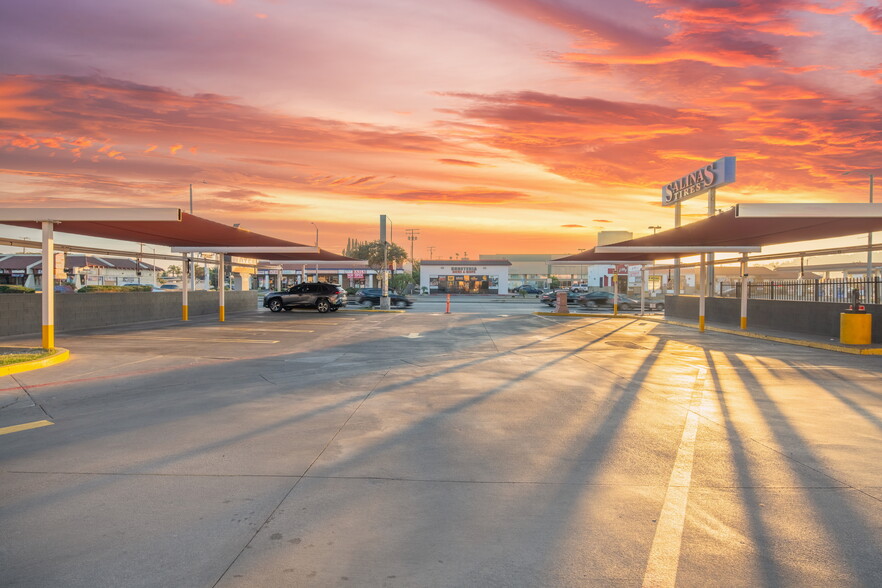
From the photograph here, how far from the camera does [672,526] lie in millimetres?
4648

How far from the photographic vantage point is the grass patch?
1222cm

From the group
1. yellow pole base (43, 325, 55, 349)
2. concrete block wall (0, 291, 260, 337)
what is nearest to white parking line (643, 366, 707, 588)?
yellow pole base (43, 325, 55, 349)

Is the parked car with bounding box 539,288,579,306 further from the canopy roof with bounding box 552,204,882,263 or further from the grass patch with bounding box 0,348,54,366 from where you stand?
the grass patch with bounding box 0,348,54,366

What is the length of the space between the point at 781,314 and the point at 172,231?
23.9m

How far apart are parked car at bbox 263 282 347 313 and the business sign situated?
23.2m

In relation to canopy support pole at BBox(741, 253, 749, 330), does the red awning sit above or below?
above

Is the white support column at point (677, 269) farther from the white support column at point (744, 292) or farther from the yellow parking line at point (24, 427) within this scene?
the yellow parking line at point (24, 427)

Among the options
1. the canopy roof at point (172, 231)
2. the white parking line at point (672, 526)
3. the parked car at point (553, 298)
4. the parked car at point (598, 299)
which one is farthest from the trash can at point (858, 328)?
the parked car at point (553, 298)

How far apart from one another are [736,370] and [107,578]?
1288 centimetres

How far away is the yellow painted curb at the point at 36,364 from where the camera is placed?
11703 millimetres

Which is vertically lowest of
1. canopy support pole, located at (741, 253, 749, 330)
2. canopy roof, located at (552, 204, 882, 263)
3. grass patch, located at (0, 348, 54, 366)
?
grass patch, located at (0, 348, 54, 366)

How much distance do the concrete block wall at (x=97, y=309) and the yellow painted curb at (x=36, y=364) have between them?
598 centimetres

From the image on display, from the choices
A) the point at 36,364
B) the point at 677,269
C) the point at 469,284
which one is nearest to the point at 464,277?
the point at 469,284

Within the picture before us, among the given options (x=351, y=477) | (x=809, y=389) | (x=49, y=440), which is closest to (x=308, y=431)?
(x=351, y=477)
